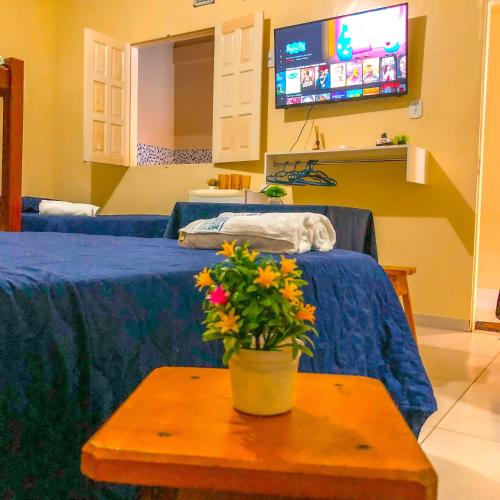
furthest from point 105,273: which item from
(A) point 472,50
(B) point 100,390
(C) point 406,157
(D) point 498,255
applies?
(D) point 498,255

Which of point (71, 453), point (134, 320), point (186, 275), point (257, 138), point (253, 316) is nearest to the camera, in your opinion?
point (253, 316)

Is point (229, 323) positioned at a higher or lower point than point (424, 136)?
lower

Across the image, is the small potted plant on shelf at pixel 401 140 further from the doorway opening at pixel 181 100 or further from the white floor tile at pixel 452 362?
the doorway opening at pixel 181 100

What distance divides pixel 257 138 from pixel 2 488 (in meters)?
3.72

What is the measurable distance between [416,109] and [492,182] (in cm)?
123

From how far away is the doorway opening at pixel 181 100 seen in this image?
20.1 feet

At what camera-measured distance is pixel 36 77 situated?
17.2 ft

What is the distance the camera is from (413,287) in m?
3.64

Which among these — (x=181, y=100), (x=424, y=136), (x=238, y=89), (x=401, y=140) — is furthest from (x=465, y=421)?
(x=181, y=100)

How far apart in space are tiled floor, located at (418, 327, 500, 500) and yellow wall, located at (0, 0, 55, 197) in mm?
4156

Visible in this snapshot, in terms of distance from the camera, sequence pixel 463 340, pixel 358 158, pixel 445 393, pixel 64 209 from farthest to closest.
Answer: pixel 64 209 < pixel 358 158 < pixel 463 340 < pixel 445 393

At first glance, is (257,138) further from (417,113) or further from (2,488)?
(2,488)

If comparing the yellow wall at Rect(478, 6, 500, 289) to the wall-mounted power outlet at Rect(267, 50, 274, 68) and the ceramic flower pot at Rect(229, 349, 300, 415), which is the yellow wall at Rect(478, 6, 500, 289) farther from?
the ceramic flower pot at Rect(229, 349, 300, 415)

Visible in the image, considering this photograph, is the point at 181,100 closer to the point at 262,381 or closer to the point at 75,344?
the point at 75,344
